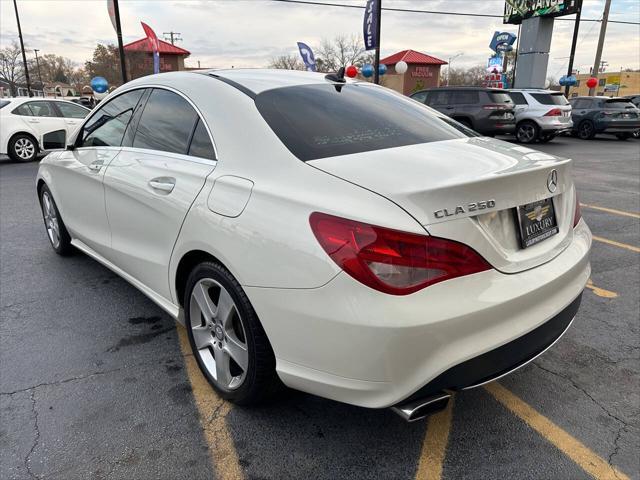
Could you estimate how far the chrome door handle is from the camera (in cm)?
256

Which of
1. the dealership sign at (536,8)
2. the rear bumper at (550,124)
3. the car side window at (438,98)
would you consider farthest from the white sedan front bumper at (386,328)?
the dealership sign at (536,8)

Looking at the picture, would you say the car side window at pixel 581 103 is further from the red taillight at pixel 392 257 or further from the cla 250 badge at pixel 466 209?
the red taillight at pixel 392 257

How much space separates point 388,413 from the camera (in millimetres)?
2434

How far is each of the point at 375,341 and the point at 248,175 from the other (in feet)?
3.13

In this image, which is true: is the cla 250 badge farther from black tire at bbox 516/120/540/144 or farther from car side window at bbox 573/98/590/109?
car side window at bbox 573/98/590/109

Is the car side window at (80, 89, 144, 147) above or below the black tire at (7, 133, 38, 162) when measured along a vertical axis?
above

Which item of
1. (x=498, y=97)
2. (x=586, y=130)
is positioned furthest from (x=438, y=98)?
(x=586, y=130)

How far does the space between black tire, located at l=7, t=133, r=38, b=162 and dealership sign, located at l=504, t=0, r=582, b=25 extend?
71.8 ft

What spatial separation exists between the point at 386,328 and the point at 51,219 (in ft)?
13.5

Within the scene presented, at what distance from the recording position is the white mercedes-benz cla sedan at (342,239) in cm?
173

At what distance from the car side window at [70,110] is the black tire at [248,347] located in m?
11.6

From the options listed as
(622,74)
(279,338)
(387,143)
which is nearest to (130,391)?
(279,338)

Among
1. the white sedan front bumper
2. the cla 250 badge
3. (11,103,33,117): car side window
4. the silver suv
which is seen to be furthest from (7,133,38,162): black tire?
the silver suv

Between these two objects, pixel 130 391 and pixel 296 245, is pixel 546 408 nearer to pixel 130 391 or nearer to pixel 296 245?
pixel 296 245
